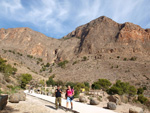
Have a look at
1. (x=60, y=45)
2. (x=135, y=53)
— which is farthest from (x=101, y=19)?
(x=135, y=53)

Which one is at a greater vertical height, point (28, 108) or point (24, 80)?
point (24, 80)

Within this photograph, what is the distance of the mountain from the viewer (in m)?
54.1

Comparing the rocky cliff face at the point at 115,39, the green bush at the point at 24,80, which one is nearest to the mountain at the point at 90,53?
the rocky cliff face at the point at 115,39

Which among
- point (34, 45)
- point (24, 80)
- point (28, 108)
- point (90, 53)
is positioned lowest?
point (28, 108)

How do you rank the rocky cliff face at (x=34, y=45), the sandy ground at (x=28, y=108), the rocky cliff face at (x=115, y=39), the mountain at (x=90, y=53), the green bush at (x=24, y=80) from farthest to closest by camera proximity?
the rocky cliff face at (x=34, y=45), the rocky cliff face at (x=115, y=39), the mountain at (x=90, y=53), the green bush at (x=24, y=80), the sandy ground at (x=28, y=108)

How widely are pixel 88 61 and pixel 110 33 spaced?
33572 millimetres

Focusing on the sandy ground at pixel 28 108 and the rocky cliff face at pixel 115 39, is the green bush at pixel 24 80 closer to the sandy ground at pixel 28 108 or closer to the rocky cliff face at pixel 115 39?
the sandy ground at pixel 28 108

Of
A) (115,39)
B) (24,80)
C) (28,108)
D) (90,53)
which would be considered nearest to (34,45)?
(90,53)

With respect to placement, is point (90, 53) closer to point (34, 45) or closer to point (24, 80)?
point (34, 45)

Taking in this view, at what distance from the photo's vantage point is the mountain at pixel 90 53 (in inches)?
2131

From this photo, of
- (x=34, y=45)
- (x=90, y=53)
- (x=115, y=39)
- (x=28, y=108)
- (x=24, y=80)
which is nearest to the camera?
(x=28, y=108)

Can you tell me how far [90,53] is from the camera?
82.4m

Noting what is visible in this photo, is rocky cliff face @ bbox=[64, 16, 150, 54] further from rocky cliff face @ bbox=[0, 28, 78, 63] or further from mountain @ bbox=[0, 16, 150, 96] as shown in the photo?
rocky cliff face @ bbox=[0, 28, 78, 63]

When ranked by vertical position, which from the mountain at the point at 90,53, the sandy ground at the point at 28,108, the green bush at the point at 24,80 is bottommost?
the sandy ground at the point at 28,108
